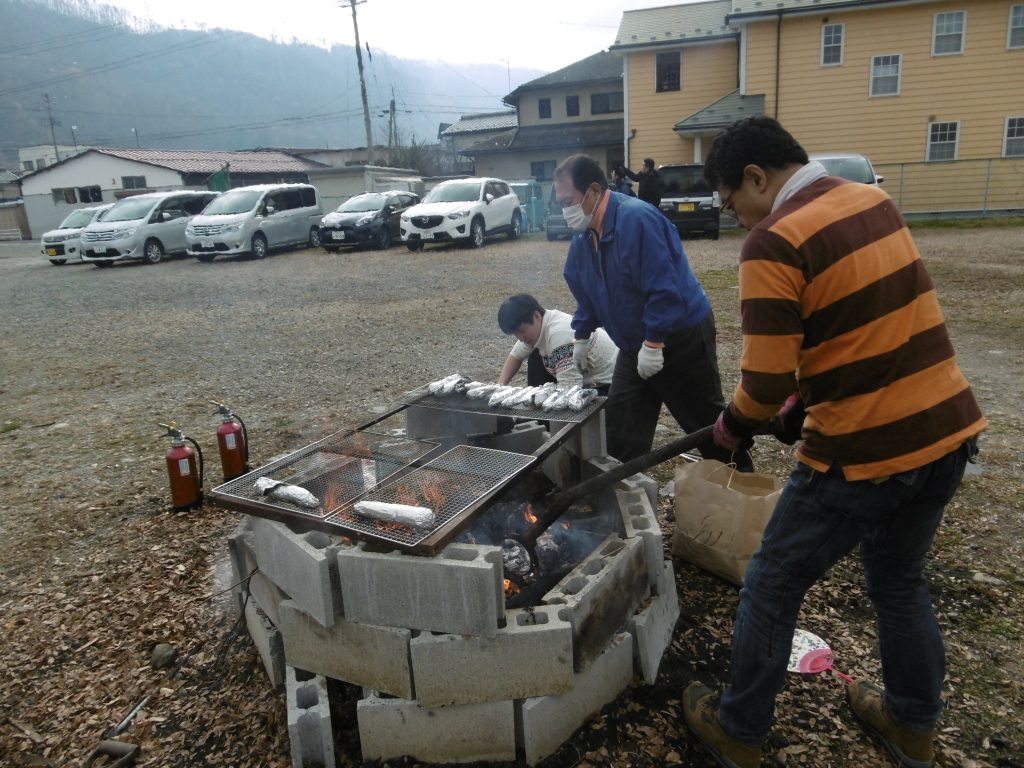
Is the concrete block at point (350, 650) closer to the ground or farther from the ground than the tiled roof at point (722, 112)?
closer to the ground

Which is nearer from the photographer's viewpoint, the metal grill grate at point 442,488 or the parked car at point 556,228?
the metal grill grate at point 442,488

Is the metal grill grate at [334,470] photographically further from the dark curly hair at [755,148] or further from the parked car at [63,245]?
the parked car at [63,245]

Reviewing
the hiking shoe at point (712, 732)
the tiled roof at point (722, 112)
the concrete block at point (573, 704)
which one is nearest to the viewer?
the hiking shoe at point (712, 732)

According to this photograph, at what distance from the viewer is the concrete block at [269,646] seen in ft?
8.89

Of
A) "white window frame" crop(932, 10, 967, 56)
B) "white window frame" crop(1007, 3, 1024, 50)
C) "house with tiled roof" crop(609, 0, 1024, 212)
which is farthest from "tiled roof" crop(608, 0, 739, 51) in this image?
"white window frame" crop(1007, 3, 1024, 50)

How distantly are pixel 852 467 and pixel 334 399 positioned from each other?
5.05 metres

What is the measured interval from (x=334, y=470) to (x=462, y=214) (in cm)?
1460


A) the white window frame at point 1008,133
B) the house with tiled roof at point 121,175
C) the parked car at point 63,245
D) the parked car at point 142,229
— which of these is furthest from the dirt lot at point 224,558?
the house with tiled roof at point 121,175

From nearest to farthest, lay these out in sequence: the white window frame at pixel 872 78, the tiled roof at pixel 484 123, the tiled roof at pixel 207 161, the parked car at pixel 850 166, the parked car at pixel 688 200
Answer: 1. the parked car at pixel 850 166
2. the parked car at pixel 688 200
3. the white window frame at pixel 872 78
4. the tiled roof at pixel 207 161
5. the tiled roof at pixel 484 123

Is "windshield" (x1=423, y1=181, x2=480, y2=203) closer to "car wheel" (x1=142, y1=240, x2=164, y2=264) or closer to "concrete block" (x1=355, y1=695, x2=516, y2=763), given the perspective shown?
"car wheel" (x1=142, y1=240, x2=164, y2=264)

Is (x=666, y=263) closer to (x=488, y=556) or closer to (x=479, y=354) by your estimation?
(x=488, y=556)

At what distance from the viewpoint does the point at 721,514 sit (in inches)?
123

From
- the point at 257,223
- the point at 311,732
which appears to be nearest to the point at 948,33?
the point at 257,223

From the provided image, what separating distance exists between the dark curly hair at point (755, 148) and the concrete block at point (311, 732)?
2.11 metres
